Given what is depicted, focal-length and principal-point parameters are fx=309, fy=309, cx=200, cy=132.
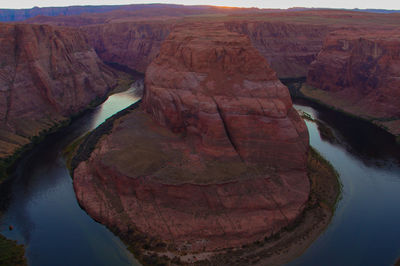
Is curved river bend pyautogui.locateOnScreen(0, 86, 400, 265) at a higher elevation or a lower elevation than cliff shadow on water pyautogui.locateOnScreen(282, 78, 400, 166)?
lower

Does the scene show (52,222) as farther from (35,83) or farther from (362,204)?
(35,83)

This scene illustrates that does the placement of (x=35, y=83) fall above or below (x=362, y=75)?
below

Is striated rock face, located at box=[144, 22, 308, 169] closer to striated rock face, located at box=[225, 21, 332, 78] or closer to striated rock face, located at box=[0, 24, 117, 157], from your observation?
striated rock face, located at box=[0, 24, 117, 157]

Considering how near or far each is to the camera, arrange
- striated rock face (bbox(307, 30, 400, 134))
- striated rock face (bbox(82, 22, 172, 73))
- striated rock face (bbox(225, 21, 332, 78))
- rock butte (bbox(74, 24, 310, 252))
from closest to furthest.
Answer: rock butte (bbox(74, 24, 310, 252)) < striated rock face (bbox(307, 30, 400, 134)) < striated rock face (bbox(225, 21, 332, 78)) < striated rock face (bbox(82, 22, 172, 73))

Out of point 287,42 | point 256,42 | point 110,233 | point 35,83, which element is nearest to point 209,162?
point 110,233

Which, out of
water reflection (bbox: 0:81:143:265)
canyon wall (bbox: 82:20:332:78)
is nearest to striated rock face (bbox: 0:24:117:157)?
water reflection (bbox: 0:81:143:265)

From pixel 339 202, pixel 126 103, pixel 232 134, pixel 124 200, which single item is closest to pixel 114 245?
pixel 124 200

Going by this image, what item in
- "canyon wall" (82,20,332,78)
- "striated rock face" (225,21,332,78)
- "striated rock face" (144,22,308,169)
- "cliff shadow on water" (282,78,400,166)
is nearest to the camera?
"striated rock face" (144,22,308,169)
